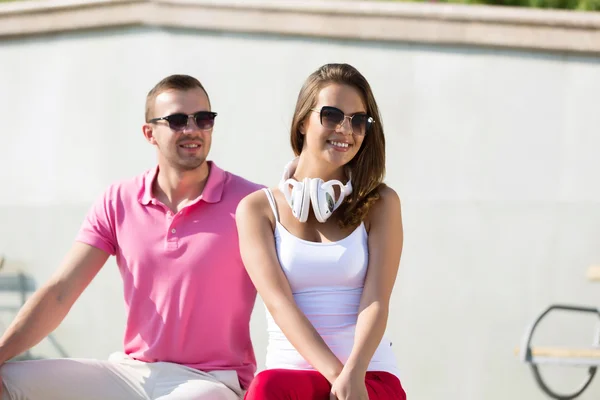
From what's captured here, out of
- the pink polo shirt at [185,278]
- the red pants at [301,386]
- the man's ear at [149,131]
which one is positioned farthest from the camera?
the man's ear at [149,131]

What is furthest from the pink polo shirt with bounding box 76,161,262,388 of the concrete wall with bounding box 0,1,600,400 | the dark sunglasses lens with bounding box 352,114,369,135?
the concrete wall with bounding box 0,1,600,400

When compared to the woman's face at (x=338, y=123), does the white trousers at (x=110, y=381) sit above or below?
below

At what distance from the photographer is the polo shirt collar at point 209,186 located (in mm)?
3379

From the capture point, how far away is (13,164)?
5.57 m

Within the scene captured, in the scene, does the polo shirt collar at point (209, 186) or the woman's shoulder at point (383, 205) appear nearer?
the woman's shoulder at point (383, 205)

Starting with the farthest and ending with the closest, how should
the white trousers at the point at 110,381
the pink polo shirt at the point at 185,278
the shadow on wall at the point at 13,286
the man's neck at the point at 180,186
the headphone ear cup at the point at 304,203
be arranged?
the shadow on wall at the point at 13,286 → the man's neck at the point at 180,186 → the pink polo shirt at the point at 185,278 → the white trousers at the point at 110,381 → the headphone ear cup at the point at 304,203

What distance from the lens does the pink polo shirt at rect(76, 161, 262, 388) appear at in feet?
10.9

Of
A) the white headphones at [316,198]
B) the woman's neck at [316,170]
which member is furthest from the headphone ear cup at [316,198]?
the woman's neck at [316,170]

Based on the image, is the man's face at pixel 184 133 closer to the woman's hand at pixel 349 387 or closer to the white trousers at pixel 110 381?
the white trousers at pixel 110 381

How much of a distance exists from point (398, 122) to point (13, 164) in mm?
2084

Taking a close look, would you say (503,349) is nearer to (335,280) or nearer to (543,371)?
(543,371)

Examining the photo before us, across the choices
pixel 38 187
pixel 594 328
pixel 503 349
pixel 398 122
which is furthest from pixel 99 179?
pixel 594 328

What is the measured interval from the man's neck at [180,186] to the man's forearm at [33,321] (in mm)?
461

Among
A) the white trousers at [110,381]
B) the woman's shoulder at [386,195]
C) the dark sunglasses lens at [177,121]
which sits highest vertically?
the dark sunglasses lens at [177,121]
